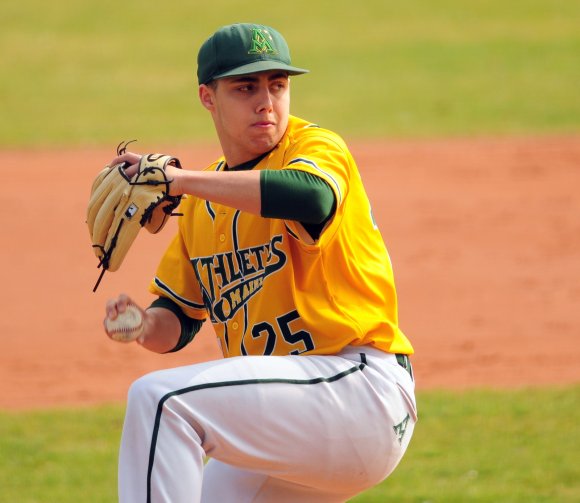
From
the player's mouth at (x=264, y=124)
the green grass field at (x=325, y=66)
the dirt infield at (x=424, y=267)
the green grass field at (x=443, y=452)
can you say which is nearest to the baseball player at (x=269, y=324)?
the player's mouth at (x=264, y=124)

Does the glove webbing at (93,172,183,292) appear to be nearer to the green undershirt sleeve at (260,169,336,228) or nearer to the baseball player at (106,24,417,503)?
the baseball player at (106,24,417,503)

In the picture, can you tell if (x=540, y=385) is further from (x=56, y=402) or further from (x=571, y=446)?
(x=56, y=402)

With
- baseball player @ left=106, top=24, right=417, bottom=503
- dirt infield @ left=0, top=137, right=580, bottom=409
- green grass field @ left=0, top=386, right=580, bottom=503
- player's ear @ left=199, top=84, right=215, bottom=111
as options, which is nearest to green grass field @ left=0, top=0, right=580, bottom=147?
dirt infield @ left=0, top=137, right=580, bottom=409

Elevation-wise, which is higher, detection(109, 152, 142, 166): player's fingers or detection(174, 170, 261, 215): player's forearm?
detection(109, 152, 142, 166): player's fingers

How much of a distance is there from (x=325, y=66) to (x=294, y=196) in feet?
51.4

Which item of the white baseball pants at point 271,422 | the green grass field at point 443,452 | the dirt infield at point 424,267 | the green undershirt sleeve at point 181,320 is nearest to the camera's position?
the white baseball pants at point 271,422

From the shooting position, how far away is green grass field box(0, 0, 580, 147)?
15.4m

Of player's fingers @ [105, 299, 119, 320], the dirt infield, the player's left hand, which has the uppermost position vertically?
the player's left hand

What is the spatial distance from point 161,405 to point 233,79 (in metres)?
1.10

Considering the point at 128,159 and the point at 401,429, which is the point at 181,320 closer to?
the point at 128,159

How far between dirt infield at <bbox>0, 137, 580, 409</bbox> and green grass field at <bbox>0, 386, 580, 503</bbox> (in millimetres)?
529

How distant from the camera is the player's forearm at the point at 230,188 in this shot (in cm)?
315

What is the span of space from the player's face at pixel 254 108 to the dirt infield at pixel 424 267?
378 centimetres

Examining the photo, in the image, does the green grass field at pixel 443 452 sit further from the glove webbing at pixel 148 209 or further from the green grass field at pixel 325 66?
the green grass field at pixel 325 66
